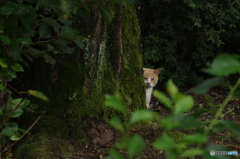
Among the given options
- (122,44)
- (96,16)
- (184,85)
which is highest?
(96,16)

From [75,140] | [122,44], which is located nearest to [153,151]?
[75,140]

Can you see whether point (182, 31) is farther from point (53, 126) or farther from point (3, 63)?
point (3, 63)

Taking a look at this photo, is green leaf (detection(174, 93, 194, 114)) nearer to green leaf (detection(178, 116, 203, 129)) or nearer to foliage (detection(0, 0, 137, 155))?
green leaf (detection(178, 116, 203, 129))

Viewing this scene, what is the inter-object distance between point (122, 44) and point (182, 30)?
4546 mm

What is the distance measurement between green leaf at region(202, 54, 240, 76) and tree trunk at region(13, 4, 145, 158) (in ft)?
6.24


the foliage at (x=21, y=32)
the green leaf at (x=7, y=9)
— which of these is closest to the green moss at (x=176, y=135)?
the foliage at (x=21, y=32)

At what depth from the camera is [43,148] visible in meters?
2.79

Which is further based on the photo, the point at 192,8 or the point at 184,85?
the point at 184,85

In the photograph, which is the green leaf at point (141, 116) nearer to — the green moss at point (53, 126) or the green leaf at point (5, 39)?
the green leaf at point (5, 39)

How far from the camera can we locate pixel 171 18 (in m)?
7.77

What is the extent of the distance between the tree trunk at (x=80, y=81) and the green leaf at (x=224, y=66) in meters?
1.90

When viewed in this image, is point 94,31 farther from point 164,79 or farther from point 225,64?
point 164,79

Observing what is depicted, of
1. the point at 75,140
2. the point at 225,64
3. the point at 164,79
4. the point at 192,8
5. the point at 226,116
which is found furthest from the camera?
the point at 164,79

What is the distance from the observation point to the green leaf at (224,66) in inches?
38.9
